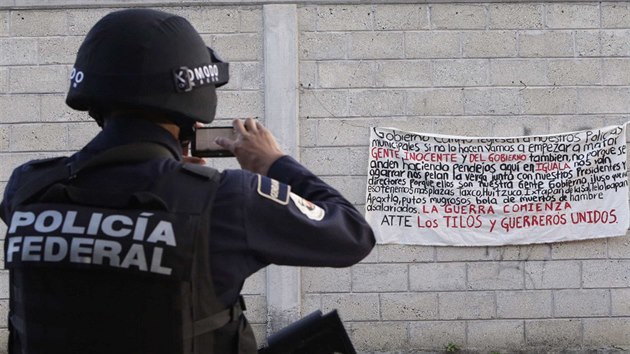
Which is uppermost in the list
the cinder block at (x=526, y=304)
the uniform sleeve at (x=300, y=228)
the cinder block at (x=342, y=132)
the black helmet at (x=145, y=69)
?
the cinder block at (x=342, y=132)

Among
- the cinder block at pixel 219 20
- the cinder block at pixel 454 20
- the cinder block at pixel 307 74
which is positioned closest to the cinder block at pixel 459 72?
the cinder block at pixel 454 20

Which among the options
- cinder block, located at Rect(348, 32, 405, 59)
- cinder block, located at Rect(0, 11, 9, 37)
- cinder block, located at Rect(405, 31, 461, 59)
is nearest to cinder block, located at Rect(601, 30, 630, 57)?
cinder block, located at Rect(405, 31, 461, 59)

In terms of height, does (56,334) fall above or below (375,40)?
below

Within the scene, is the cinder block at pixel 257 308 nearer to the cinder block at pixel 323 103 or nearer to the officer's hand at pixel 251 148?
the cinder block at pixel 323 103

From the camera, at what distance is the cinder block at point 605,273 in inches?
244

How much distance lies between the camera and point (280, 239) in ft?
6.16

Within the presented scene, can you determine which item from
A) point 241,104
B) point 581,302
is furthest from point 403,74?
point 581,302

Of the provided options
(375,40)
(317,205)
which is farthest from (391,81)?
(317,205)

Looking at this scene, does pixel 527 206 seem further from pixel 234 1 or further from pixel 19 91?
pixel 19 91

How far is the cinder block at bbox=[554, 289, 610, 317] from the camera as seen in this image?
20.4 feet

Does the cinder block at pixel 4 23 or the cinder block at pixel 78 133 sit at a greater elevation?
the cinder block at pixel 4 23

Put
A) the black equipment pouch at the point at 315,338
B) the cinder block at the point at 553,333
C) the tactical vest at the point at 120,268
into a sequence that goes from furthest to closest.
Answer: the cinder block at the point at 553,333
the black equipment pouch at the point at 315,338
the tactical vest at the point at 120,268

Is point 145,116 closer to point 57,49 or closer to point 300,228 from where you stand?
point 300,228

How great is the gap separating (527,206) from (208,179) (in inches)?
182
